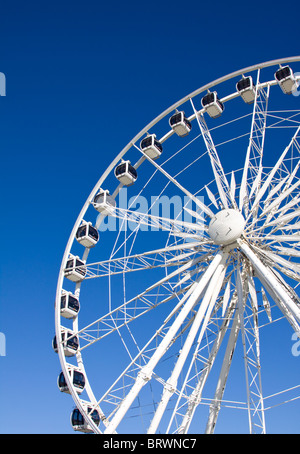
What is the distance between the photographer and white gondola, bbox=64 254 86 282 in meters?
23.7

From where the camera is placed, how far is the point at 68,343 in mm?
22438

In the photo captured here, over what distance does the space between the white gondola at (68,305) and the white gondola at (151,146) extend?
7148 millimetres

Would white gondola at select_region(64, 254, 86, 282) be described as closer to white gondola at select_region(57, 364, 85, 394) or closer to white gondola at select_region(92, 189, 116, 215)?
white gondola at select_region(92, 189, 116, 215)

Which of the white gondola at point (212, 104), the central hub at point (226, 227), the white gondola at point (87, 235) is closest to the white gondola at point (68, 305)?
the white gondola at point (87, 235)

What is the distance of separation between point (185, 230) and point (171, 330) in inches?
172

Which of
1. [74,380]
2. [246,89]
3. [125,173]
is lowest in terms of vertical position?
[74,380]

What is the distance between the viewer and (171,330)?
19.1m

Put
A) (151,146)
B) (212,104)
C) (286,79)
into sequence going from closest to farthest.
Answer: (286,79)
(212,104)
(151,146)

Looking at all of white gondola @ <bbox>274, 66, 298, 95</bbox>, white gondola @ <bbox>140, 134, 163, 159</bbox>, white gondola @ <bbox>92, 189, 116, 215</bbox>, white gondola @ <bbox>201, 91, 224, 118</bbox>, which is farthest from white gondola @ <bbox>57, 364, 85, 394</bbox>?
→ white gondola @ <bbox>274, 66, 298, 95</bbox>

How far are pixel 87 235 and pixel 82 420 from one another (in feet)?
24.6

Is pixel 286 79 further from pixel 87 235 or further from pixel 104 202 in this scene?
pixel 87 235

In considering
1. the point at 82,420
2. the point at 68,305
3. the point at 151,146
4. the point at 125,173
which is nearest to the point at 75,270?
the point at 68,305

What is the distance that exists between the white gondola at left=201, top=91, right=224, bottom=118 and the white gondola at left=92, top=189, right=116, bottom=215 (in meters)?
5.75
